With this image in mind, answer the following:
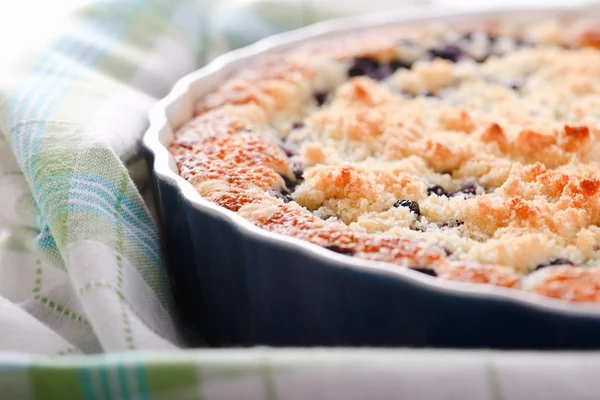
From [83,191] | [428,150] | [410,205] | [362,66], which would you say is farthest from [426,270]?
[362,66]

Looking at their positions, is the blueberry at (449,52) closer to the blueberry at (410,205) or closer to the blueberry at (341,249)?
the blueberry at (410,205)

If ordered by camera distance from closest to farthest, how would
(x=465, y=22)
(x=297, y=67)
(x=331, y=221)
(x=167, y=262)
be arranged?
(x=331, y=221) < (x=167, y=262) < (x=297, y=67) < (x=465, y=22)

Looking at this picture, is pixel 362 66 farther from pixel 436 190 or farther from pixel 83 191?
pixel 83 191

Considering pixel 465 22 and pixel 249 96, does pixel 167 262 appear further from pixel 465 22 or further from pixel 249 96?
pixel 465 22

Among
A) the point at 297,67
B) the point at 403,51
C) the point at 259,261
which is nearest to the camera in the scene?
the point at 259,261

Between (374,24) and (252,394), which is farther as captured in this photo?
(374,24)

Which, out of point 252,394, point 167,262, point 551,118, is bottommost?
point 167,262

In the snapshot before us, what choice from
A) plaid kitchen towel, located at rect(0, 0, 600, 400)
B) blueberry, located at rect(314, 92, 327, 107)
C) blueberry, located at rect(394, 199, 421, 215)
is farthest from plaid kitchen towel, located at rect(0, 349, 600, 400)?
blueberry, located at rect(314, 92, 327, 107)

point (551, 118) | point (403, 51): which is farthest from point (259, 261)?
point (403, 51)
